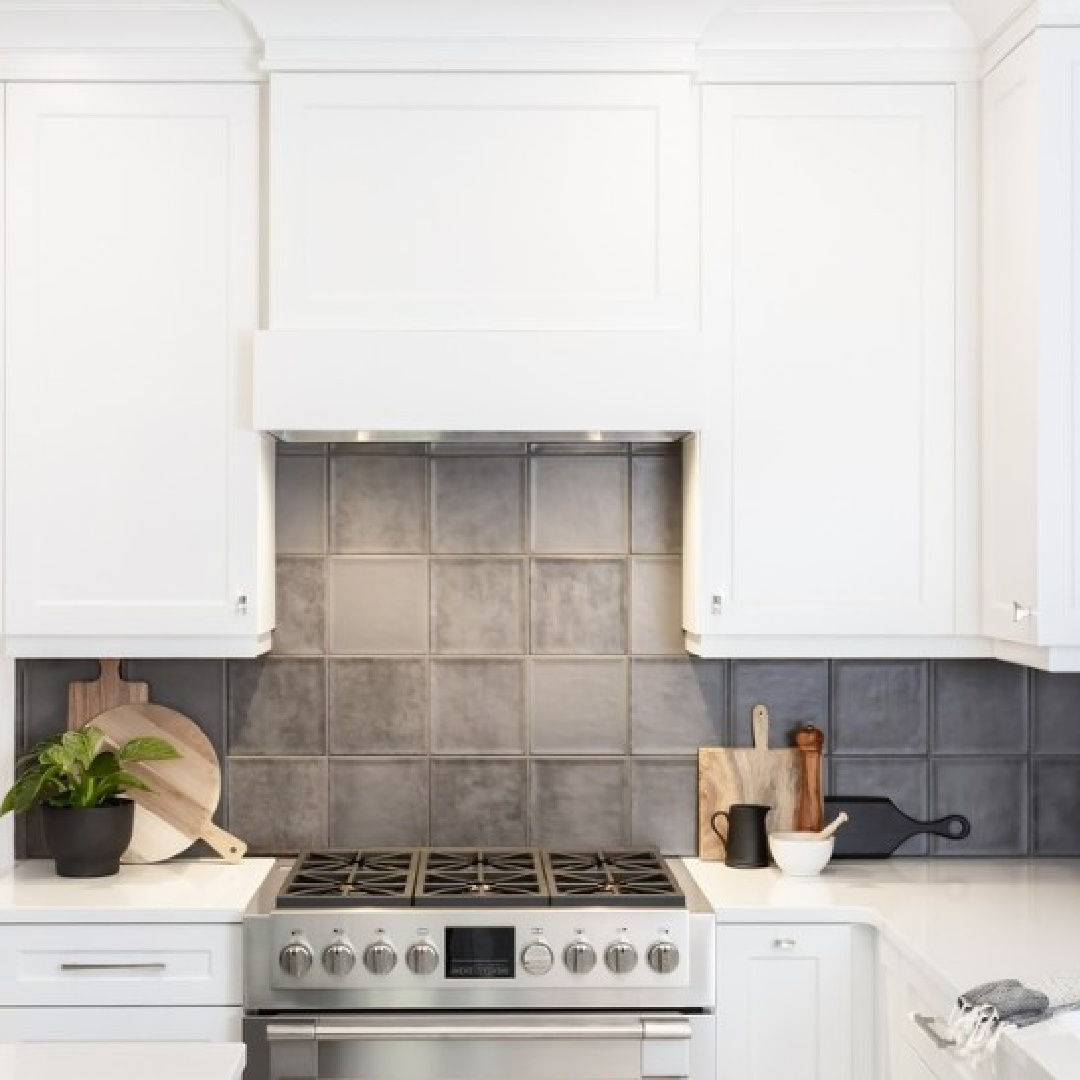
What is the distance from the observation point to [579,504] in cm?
331

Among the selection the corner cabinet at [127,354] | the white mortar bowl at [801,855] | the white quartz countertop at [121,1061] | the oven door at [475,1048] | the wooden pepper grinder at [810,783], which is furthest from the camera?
the wooden pepper grinder at [810,783]

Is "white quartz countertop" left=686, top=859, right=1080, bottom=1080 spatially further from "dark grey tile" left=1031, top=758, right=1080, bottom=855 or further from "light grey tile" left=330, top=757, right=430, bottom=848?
"light grey tile" left=330, top=757, right=430, bottom=848

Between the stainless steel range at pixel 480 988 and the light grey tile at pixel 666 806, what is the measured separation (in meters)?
0.51

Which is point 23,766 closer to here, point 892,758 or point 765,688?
point 765,688

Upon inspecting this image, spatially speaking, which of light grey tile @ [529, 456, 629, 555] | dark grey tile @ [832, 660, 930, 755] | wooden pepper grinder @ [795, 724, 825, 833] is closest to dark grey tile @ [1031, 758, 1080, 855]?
dark grey tile @ [832, 660, 930, 755]

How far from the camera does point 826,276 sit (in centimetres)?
297

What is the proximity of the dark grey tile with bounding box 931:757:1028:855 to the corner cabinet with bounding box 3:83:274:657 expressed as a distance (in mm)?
1601

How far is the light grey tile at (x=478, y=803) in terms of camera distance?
331 cm

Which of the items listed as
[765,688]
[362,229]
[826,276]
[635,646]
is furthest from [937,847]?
[362,229]

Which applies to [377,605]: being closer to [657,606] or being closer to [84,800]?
[657,606]

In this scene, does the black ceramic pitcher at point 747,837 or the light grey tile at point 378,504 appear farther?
the light grey tile at point 378,504

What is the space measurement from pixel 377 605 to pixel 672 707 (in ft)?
2.31

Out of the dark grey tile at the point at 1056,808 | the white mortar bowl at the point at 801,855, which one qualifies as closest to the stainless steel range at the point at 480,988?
the white mortar bowl at the point at 801,855

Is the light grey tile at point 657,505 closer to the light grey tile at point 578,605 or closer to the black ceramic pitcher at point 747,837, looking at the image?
the light grey tile at point 578,605
